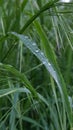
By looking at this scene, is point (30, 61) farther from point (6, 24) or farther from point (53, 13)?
point (53, 13)

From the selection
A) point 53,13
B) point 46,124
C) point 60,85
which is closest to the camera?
point 60,85

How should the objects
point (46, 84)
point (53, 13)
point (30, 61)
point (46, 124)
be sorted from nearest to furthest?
point (53, 13)
point (46, 124)
point (46, 84)
point (30, 61)

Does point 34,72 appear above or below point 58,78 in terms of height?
below

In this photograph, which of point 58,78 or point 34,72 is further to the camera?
point 34,72

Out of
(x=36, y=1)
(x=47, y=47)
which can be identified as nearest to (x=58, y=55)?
(x=36, y=1)

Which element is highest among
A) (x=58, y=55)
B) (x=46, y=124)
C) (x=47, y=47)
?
(x=47, y=47)

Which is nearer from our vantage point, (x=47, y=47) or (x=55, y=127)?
(x=47, y=47)

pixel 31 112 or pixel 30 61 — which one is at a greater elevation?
pixel 30 61
